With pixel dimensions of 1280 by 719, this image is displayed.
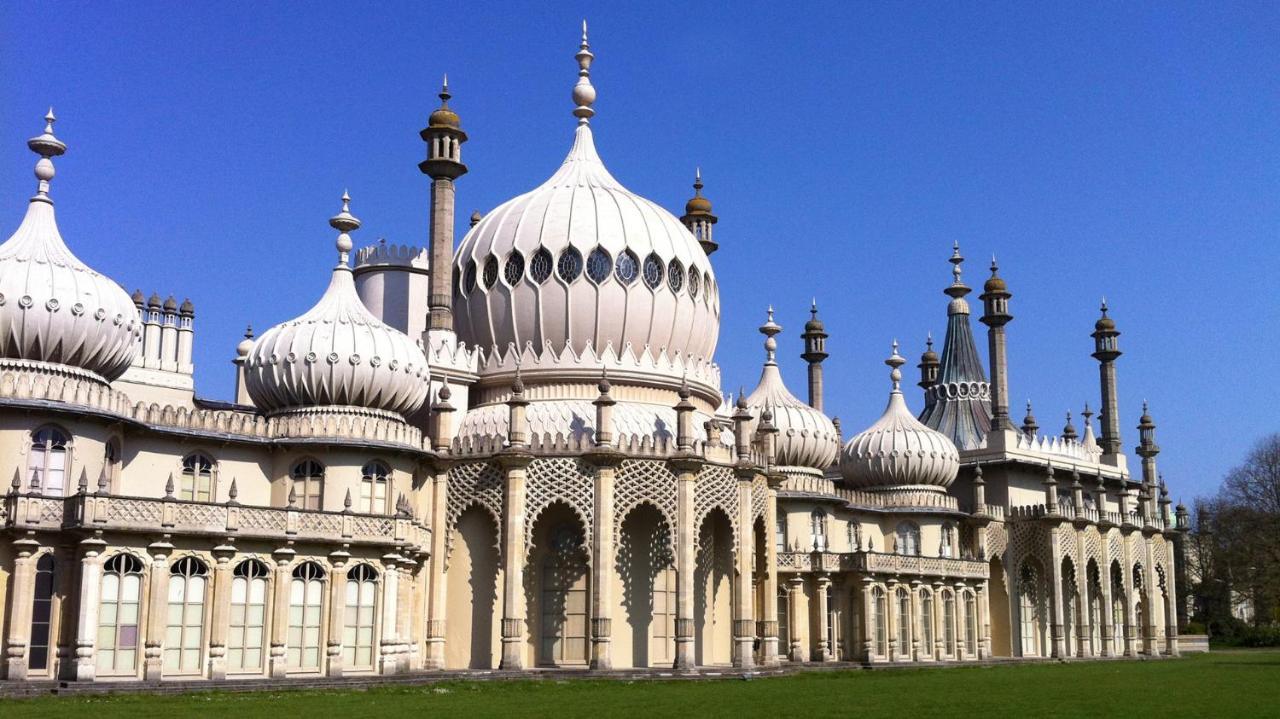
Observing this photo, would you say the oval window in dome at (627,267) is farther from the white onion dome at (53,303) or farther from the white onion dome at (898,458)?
the white onion dome at (898,458)

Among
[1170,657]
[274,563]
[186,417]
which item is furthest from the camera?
[1170,657]

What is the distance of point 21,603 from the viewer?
1105 inches

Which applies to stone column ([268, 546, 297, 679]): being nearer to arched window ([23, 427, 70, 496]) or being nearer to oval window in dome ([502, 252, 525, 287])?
arched window ([23, 427, 70, 496])

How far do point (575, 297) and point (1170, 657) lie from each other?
34345 millimetres

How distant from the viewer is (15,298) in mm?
29375

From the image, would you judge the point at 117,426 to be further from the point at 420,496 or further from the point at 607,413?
the point at 607,413

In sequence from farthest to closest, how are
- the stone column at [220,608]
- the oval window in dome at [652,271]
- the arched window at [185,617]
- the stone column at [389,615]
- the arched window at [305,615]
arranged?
the oval window in dome at [652,271] → the stone column at [389,615] → the arched window at [305,615] → the stone column at [220,608] → the arched window at [185,617]

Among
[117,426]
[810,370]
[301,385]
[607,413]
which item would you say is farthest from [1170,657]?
[117,426]

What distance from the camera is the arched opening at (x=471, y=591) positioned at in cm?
3731

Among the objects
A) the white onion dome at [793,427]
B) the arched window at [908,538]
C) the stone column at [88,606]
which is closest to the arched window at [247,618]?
the stone column at [88,606]

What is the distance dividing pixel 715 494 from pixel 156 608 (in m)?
15.0

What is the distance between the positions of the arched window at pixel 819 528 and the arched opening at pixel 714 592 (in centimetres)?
950

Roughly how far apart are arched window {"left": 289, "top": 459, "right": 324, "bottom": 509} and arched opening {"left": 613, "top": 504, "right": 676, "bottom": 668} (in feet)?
26.4

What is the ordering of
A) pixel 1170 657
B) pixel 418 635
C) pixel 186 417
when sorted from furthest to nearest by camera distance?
pixel 1170 657 → pixel 418 635 → pixel 186 417
